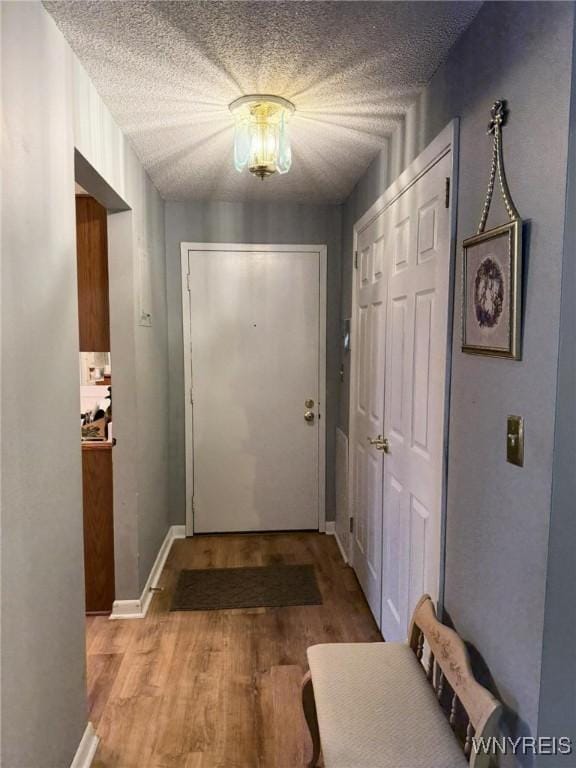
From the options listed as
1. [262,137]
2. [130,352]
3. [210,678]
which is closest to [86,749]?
[210,678]

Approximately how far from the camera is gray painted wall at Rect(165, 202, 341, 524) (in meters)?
3.42

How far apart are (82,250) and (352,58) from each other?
5.25 feet

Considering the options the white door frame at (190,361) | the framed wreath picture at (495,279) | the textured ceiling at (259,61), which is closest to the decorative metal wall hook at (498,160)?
the framed wreath picture at (495,279)

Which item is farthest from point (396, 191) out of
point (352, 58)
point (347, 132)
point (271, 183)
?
point (271, 183)

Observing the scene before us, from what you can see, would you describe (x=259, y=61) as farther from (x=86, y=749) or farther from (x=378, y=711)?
(x=86, y=749)

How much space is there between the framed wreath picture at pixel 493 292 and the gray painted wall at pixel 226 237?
2096 mm

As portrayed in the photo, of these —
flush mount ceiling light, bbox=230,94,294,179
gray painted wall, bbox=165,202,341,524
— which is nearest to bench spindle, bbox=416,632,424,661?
A: flush mount ceiling light, bbox=230,94,294,179

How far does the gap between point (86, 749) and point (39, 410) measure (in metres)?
1.19

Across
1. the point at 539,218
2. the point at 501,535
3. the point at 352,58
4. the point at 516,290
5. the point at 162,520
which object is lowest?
the point at 162,520

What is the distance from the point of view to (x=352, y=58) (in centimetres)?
163

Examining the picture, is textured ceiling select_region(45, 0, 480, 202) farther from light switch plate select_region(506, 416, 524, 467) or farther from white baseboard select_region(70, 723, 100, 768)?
white baseboard select_region(70, 723, 100, 768)

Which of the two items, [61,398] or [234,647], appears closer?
[61,398]

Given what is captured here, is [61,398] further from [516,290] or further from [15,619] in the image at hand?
[516,290]

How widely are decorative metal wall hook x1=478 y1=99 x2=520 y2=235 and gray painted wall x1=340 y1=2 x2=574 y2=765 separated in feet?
0.07
